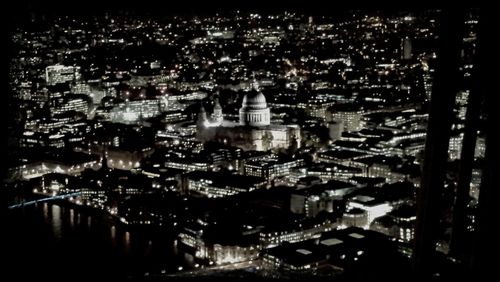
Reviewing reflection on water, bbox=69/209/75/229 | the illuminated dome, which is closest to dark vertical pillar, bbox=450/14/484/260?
reflection on water, bbox=69/209/75/229

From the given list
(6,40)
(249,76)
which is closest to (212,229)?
(6,40)

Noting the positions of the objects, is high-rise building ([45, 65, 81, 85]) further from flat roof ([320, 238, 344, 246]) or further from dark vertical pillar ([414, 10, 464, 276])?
dark vertical pillar ([414, 10, 464, 276])

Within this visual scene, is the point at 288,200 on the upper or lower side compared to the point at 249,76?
lower

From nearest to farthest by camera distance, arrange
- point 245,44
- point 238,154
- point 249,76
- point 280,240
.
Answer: point 280,240
point 238,154
point 249,76
point 245,44

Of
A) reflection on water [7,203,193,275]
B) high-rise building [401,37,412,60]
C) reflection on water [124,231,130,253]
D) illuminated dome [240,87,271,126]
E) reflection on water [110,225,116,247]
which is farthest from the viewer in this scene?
high-rise building [401,37,412,60]

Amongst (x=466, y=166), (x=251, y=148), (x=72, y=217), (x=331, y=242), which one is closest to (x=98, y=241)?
(x=72, y=217)

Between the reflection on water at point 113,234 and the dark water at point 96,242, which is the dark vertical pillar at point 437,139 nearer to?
the dark water at point 96,242

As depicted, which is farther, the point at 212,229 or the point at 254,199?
the point at 254,199

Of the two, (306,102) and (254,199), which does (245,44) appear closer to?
(306,102)
